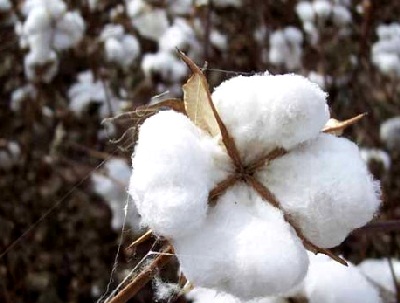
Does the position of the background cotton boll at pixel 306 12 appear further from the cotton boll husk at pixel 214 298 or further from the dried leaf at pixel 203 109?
the dried leaf at pixel 203 109

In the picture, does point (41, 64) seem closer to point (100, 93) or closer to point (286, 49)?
point (100, 93)

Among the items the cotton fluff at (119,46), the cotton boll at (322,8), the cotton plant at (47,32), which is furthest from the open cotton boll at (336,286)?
the cotton boll at (322,8)

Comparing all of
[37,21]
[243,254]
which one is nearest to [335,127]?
[243,254]

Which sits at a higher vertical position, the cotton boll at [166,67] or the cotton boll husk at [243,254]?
the cotton boll husk at [243,254]

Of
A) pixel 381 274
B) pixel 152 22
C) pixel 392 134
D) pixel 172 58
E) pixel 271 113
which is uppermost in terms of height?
pixel 271 113

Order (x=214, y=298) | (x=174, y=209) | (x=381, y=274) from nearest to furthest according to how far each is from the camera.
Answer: (x=174, y=209) → (x=214, y=298) → (x=381, y=274)

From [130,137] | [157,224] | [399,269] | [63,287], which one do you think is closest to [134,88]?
[63,287]
